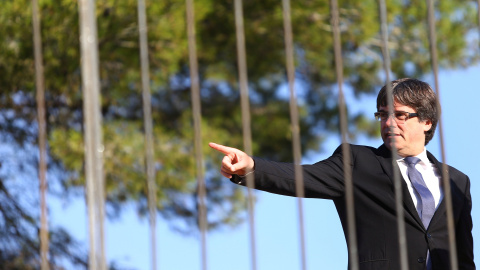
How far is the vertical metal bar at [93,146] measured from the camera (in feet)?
5.78

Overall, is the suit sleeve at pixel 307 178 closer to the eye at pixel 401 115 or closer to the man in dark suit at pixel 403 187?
the man in dark suit at pixel 403 187

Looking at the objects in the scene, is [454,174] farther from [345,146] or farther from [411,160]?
[345,146]

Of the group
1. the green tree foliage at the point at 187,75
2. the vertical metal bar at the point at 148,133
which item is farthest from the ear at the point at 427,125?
the green tree foliage at the point at 187,75

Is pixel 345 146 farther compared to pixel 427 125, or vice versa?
pixel 427 125

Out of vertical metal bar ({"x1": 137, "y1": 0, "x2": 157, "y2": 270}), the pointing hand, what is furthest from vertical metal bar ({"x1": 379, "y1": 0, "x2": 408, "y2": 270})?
vertical metal bar ({"x1": 137, "y1": 0, "x2": 157, "y2": 270})

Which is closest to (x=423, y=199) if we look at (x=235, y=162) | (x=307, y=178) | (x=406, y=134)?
(x=406, y=134)

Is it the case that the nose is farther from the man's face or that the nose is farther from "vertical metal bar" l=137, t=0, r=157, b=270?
"vertical metal bar" l=137, t=0, r=157, b=270

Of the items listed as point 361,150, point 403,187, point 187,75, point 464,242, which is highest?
point 187,75

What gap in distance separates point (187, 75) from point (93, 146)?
4.39 metres

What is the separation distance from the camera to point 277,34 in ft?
19.6

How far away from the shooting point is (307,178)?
1.90 metres

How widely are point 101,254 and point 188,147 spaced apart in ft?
12.4

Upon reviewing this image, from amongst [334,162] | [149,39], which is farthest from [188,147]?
[334,162]

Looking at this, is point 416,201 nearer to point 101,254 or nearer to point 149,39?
point 101,254
